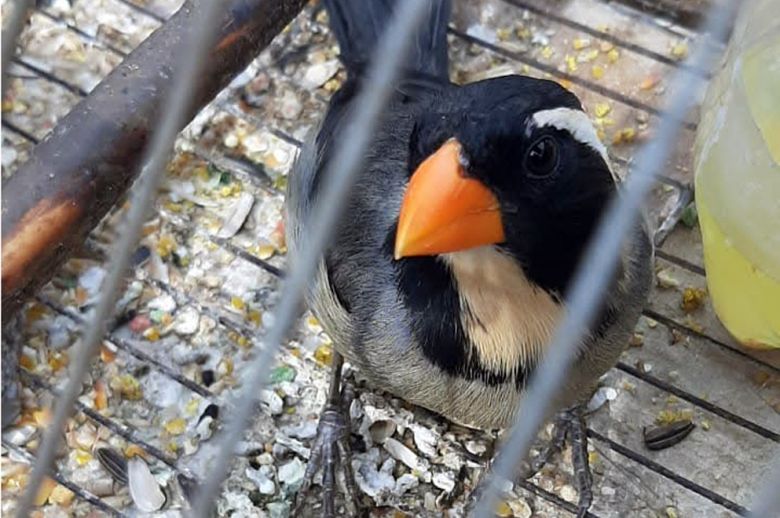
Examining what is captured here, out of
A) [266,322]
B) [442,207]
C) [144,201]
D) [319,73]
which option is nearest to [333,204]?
[144,201]

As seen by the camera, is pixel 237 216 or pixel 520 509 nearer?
pixel 520 509

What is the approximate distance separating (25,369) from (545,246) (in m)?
0.79

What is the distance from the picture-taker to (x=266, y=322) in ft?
5.23

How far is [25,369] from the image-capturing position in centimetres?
151

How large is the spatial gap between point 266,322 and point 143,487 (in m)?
0.28

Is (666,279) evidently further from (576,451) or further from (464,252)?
(464,252)

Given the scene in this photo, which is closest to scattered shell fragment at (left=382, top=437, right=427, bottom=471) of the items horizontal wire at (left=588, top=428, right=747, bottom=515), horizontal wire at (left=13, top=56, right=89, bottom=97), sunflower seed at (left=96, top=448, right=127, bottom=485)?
horizontal wire at (left=588, top=428, right=747, bottom=515)

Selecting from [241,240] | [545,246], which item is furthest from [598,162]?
[241,240]

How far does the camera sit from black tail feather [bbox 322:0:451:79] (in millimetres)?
1562

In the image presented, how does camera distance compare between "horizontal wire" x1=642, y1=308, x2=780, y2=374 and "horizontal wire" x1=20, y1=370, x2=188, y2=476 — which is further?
"horizontal wire" x1=642, y1=308, x2=780, y2=374

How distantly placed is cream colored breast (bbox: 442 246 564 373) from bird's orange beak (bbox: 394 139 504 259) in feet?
0.25

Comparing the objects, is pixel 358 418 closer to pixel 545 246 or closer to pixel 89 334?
pixel 545 246

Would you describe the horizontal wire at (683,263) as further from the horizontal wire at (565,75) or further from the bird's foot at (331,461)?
the bird's foot at (331,461)

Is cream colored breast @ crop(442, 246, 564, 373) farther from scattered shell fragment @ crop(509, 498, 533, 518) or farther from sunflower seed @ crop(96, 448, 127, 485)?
sunflower seed @ crop(96, 448, 127, 485)
